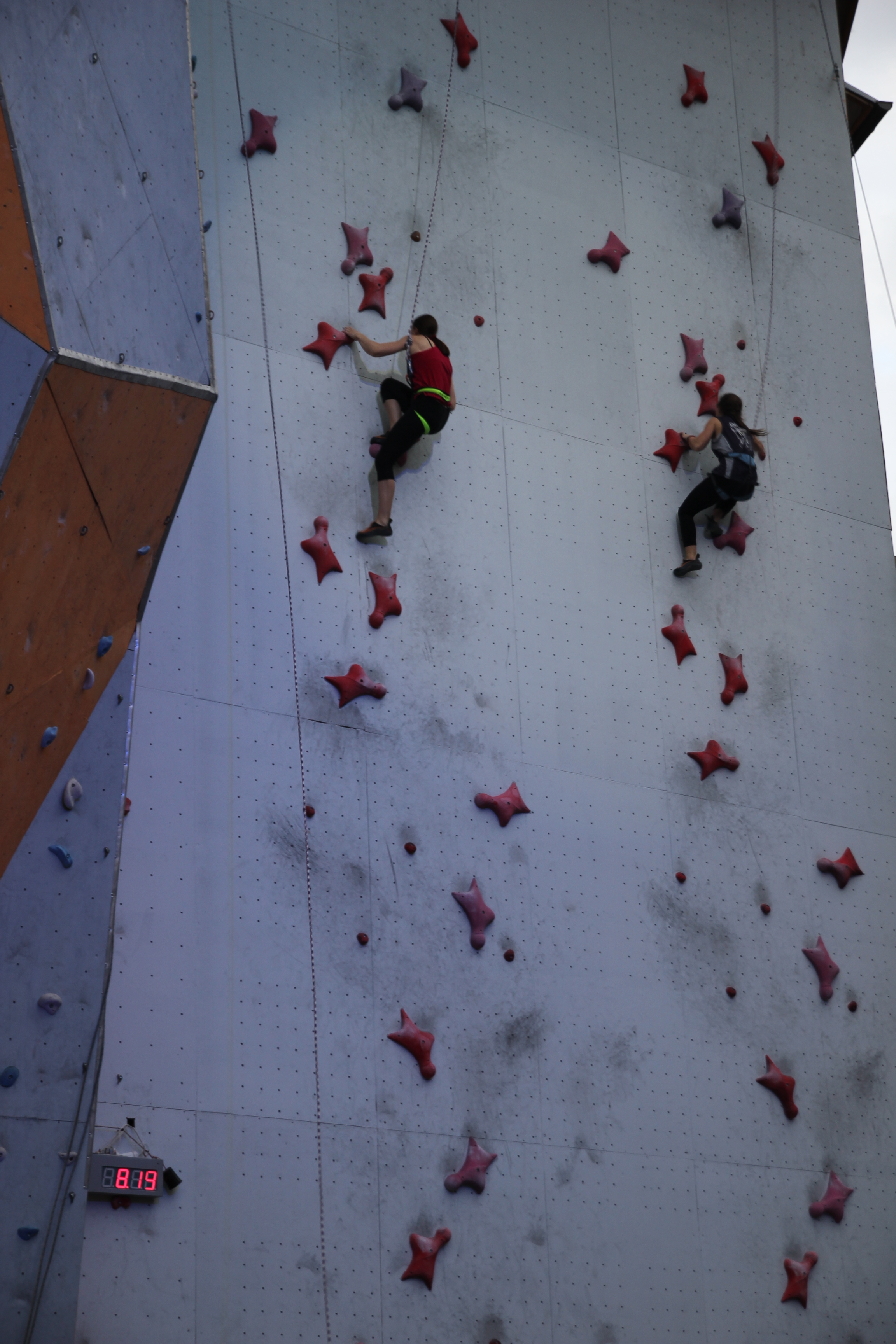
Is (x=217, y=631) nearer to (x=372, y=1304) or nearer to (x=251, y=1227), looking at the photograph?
(x=251, y=1227)

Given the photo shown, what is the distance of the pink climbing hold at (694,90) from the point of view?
6.27 metres

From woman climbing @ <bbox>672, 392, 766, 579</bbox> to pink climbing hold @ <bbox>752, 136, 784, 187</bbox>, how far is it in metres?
1.37

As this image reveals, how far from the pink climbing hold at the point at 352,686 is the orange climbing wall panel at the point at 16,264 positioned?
210 centimetres

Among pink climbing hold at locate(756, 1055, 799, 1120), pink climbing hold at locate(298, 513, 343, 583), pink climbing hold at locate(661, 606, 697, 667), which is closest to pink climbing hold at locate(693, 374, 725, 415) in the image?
pink climbing hold at locate(661, 606, 697, 667)

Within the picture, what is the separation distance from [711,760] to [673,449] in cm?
128

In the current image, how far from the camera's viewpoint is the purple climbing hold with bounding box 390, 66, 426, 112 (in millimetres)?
5375

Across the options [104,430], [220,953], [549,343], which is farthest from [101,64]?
[549,343]

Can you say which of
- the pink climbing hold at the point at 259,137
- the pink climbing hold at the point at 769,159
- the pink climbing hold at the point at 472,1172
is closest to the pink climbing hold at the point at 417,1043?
the pink climbing hold at the point at 472,1172

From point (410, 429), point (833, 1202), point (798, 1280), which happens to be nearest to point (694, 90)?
point (410, 429)

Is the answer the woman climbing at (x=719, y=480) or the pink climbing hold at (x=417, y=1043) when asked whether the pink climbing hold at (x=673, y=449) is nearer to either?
the woman climbing at (x=719, y=480)

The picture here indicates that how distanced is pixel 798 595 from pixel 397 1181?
296 centimetres

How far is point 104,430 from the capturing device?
116 inches

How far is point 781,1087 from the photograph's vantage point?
501cm

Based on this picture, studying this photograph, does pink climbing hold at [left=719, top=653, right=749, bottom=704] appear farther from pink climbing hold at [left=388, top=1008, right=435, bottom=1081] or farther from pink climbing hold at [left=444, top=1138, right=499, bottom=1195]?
pink climbing hold at [left=444, top=1138, right=499, bottom=1195]
